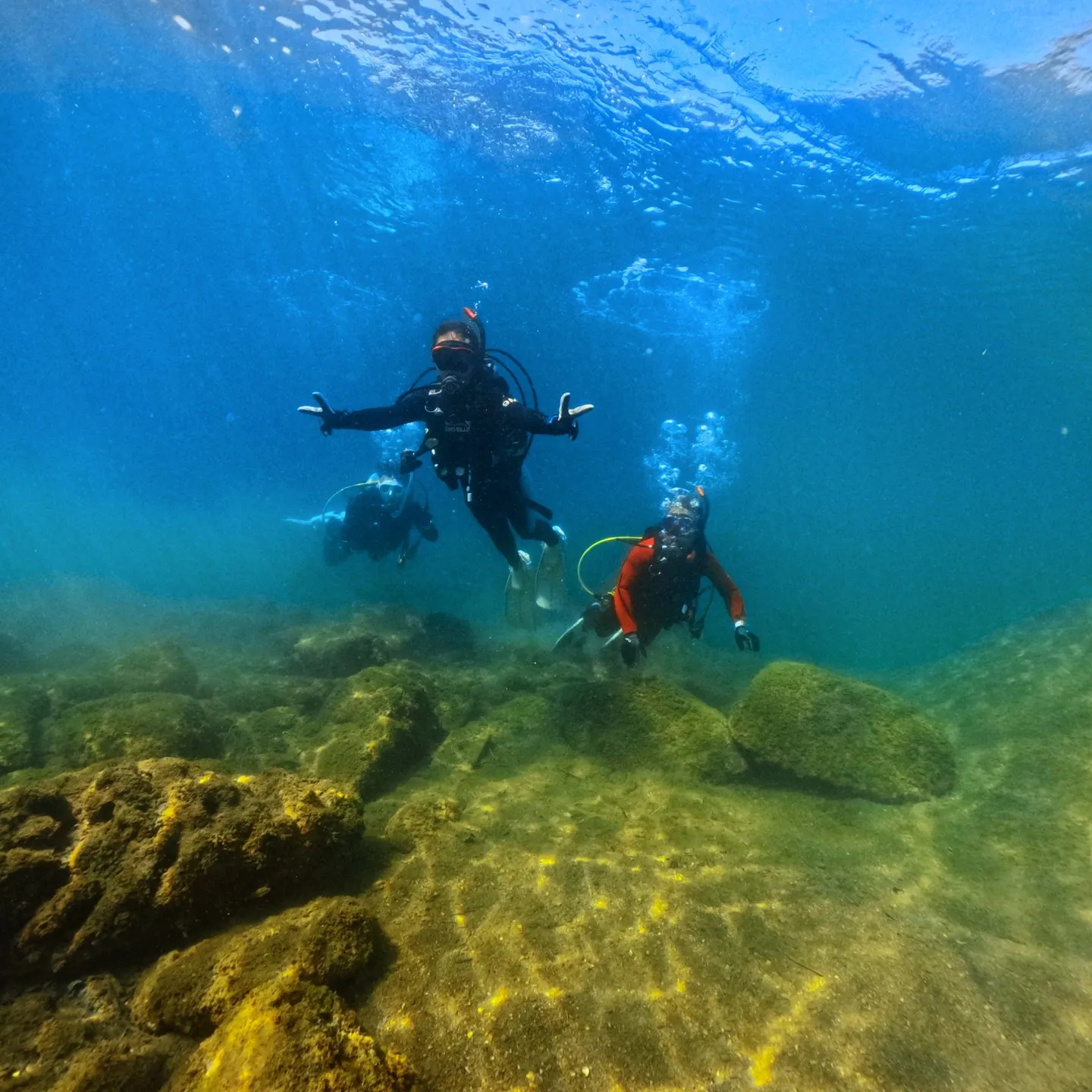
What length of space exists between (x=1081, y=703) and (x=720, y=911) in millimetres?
5627

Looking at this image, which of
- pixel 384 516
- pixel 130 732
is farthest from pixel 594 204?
pixel 130 732

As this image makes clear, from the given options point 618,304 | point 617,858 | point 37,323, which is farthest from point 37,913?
point 37,323

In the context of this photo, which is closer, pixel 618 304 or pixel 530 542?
pixel 618 304

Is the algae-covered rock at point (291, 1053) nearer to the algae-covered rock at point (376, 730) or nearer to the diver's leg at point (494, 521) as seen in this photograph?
the algae-covered rock at point (376, 730)

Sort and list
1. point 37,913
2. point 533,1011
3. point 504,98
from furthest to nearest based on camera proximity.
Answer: point 504,98 → point 37,913 → point 533,1011

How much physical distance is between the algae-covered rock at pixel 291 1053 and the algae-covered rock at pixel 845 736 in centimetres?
495

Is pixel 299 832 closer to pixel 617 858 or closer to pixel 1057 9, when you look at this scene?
pixel 617 858

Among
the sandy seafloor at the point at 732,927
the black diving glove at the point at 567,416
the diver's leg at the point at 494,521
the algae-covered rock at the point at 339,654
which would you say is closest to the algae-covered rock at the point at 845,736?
the sandy seafloor at the point at 732,927

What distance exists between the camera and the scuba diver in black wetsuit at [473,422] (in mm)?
7062

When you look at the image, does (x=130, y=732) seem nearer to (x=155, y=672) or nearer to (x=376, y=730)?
(x=376, y=730)

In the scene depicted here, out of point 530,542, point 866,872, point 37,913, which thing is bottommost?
point 530,542

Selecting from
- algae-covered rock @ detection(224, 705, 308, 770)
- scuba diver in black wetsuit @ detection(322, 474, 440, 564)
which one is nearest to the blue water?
scuba diver in black wetsuit @ detection(322, 474, 440, 564)

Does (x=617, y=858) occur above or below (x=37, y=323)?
below

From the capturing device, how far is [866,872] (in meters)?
4.11
